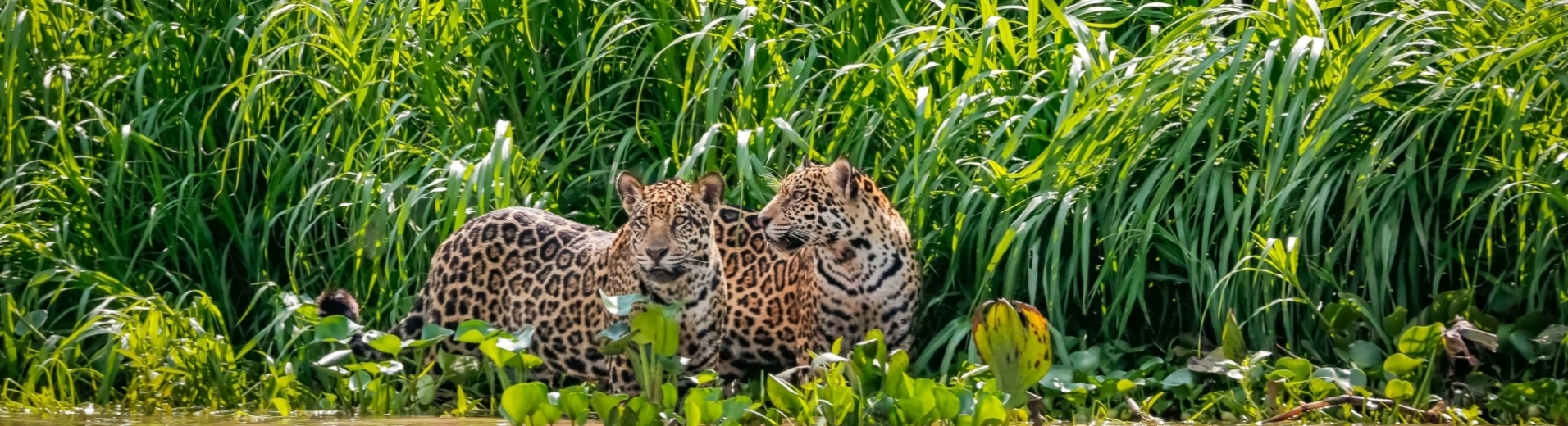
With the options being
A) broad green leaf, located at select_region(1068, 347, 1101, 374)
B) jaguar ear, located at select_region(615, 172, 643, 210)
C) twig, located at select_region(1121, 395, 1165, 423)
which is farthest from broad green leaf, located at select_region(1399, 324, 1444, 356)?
jaguar ear, located at select_region(615, 172, 643, 210)

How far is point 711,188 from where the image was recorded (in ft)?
14.9

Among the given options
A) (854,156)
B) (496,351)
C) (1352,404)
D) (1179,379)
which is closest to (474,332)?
Result: (496,351)

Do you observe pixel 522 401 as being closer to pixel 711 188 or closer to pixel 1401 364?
pixel 711 188

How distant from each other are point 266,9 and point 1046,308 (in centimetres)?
290

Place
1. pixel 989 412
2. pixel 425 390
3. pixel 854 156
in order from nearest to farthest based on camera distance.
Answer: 1. pixel 989 412
2. pixel 425 390
3. pixel 854 156

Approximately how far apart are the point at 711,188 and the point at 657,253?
0.71 ft

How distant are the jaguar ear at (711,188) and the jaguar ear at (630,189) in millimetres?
147

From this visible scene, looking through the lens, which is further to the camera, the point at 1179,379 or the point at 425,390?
the point at 425,390

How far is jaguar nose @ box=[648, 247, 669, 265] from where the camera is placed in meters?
4.46

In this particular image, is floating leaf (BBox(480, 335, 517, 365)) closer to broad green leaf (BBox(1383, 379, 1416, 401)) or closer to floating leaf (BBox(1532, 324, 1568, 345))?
broad green leaf (BBox(1383, 379, 1416, 401))

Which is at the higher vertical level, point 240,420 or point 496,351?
point 496,351

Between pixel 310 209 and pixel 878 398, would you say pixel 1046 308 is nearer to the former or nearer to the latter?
pixel 878 398

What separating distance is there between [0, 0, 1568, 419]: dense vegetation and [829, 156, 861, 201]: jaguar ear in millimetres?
235

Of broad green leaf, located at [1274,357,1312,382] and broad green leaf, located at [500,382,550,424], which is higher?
broad green leaf, located at [500,382,550,424]
